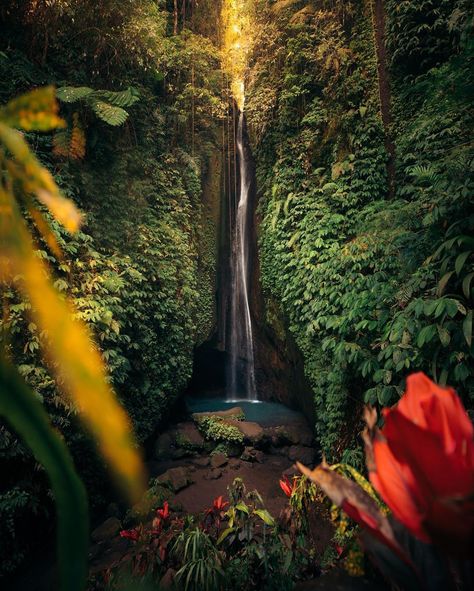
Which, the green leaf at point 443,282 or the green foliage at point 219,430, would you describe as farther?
the green foliage at point 219,430

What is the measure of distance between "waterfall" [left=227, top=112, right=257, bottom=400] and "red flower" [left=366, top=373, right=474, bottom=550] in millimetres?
12198

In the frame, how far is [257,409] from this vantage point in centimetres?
1065

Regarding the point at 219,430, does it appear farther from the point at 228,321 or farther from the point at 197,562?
the point at 228,321

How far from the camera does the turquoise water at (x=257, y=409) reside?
8.95 metres

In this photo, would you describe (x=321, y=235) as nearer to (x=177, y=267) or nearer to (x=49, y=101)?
(x=177, y=267)

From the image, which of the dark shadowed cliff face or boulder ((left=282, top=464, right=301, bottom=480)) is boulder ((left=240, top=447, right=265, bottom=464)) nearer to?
boulder ((left=282, top=464, right=301, bottom=480))

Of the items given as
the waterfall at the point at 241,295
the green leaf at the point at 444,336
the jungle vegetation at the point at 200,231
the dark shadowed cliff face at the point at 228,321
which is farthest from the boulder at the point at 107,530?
the waterfall at the point at 241,295

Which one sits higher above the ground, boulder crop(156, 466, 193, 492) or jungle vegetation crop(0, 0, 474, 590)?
jungle vegetation crop(0, 0, 474, 590)

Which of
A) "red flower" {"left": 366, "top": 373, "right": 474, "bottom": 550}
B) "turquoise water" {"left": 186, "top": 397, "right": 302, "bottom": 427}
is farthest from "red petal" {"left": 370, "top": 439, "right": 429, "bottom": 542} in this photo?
"turquoise water" {"left": 186, "top": 397, "right": 302, "bottom": 427}

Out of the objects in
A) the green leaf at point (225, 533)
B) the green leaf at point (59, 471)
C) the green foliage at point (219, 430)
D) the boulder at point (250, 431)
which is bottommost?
the boulder at point (250, 431)

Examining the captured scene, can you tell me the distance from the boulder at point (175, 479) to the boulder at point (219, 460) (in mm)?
749

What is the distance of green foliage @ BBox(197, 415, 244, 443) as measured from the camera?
7344 mm

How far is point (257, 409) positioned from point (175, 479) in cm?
529

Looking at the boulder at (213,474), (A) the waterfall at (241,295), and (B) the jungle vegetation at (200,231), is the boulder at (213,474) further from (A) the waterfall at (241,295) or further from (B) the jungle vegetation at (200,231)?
(A) the waterfall at (241,295)
